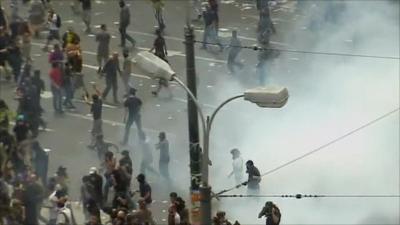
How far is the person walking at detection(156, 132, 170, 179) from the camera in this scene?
23.7m

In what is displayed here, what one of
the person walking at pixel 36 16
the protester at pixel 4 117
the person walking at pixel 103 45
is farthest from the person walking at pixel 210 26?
the protester at pixel 4 117

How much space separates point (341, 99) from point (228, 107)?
289 centimetres

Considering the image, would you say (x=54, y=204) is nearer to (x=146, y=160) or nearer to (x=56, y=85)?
(x=146, y=160)

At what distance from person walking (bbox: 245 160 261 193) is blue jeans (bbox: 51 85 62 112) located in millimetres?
5885

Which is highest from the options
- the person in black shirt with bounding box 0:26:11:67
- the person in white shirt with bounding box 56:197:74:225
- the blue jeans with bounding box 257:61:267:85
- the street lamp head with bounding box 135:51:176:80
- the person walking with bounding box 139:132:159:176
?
the street lamp head with bounding box 135:51:176:80

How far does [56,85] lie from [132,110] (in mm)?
2609

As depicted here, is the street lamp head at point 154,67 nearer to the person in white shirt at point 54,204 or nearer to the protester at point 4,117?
the person in white shirt at point 54,204

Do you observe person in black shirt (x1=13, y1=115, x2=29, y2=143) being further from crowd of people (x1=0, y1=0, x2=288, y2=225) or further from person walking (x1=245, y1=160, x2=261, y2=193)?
person walking (x1=245, y1=160, x2=261, y2=193)

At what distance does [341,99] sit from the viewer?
28688mm

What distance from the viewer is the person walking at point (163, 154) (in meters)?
23.7

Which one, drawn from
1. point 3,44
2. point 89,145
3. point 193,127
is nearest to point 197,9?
point 3,44

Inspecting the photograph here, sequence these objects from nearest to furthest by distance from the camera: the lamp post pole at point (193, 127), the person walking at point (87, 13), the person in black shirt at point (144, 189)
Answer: the lamp post pole at point (193, 127)
the person in black shirt at point (144, 189)
the person walking at point (87, 13)

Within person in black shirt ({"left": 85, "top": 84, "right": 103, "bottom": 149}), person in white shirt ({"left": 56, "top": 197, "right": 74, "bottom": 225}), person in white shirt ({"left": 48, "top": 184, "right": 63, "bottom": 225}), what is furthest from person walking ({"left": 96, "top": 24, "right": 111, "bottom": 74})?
person in white shirt ({"left": 56, "top": 197, "right": 74, "bottom": 225})

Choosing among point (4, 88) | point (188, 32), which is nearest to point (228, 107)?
point (4, 88)
